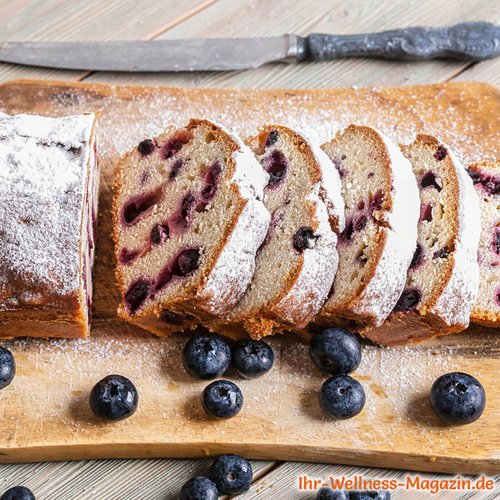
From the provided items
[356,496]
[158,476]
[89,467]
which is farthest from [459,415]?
[89,467]

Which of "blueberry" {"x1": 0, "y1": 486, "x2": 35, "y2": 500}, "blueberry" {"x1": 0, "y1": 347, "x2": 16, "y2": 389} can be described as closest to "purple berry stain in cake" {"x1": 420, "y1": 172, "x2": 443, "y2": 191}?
"blueberry" {"x1": 0, "y1": 347, "x2": 16, "y2": 389}

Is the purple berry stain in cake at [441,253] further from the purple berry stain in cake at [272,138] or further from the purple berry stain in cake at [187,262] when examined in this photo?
the purple berry stain in cake at [187,262]

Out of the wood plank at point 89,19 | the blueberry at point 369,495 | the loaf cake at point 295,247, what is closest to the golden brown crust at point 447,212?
the loaf cake at point 295,247

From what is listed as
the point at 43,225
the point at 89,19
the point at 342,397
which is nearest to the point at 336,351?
the point at 342,397

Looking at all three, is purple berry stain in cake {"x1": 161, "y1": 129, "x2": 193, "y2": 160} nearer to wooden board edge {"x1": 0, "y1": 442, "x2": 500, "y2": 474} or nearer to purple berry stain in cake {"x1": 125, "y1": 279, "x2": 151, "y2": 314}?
purple berry stain in cake {"x1": 125, "y1": 279, "x2": 151, "y2": 314}

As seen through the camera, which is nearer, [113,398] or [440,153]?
[113,398]

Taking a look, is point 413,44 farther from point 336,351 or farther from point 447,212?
point 336,351
